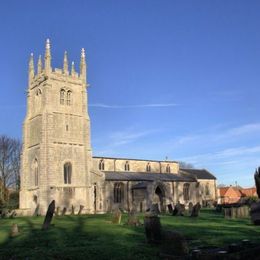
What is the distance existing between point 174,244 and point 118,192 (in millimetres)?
38678

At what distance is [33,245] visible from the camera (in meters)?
14.3

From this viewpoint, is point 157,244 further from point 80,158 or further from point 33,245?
point 80,158

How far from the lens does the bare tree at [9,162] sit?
60875mm

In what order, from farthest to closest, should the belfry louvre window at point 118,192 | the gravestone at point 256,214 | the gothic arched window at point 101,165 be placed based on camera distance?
the gothic arched window at point 101,165, the belfry louvre window at point 118,192, the gravestone at point 256,214

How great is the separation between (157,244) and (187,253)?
235cm

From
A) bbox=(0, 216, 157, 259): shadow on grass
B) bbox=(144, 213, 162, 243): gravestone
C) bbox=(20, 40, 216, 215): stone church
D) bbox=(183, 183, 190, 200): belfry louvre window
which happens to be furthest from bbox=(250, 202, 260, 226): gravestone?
bbox=(183, 183, 190, 200): belfry louvre window

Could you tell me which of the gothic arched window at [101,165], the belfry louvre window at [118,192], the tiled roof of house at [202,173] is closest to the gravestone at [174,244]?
the belfry louvre window at [118,192]

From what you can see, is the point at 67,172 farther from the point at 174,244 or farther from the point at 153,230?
the point at 174,244

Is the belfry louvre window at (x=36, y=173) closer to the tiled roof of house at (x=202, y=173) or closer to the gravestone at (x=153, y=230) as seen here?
the tiled roof of house at (x=202, y=173)

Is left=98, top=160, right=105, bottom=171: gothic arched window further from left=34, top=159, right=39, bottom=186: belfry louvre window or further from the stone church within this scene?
left=34, top=159, right=39, bottom=186: belfry louvre window

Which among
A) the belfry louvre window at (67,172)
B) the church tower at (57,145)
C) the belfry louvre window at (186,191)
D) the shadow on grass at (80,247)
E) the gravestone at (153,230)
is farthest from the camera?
the belfry louvre window at (186,191)

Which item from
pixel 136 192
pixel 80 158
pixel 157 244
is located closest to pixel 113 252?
pixel 157 244

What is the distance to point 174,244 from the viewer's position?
1186 cm

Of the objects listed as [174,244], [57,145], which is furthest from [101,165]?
[174,244]
